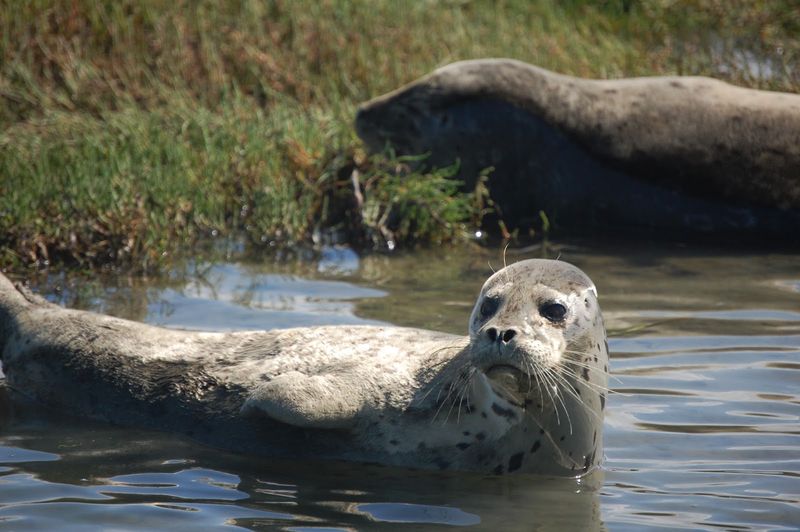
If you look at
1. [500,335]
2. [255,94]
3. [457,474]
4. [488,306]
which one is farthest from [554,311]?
[255,94]

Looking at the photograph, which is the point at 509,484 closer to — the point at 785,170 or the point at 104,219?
the point at 104,219

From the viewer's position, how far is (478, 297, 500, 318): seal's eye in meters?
4.29

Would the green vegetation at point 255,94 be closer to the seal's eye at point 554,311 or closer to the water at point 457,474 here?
the water at point 457,474

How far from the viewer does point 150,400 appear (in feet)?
16.2

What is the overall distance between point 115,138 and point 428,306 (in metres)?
2.84

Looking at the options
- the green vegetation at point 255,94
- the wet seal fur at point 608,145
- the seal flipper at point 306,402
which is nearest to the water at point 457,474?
the seal flipper at point 306,402

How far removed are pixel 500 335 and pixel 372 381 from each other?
77 cm

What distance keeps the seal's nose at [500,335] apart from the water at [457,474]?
56 centimetres

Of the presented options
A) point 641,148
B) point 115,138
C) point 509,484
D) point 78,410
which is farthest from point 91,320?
point 641,148

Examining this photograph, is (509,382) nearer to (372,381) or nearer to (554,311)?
(554,311)

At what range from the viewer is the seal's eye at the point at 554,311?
4230 millimetres

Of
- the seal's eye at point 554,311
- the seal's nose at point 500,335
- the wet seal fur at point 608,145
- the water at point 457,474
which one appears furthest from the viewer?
the wet seal fur at point 608,145

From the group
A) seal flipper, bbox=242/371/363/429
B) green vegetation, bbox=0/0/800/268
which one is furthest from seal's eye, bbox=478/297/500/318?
green vegetation, bbox=0/0/800/268

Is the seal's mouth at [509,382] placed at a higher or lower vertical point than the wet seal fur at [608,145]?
lower
